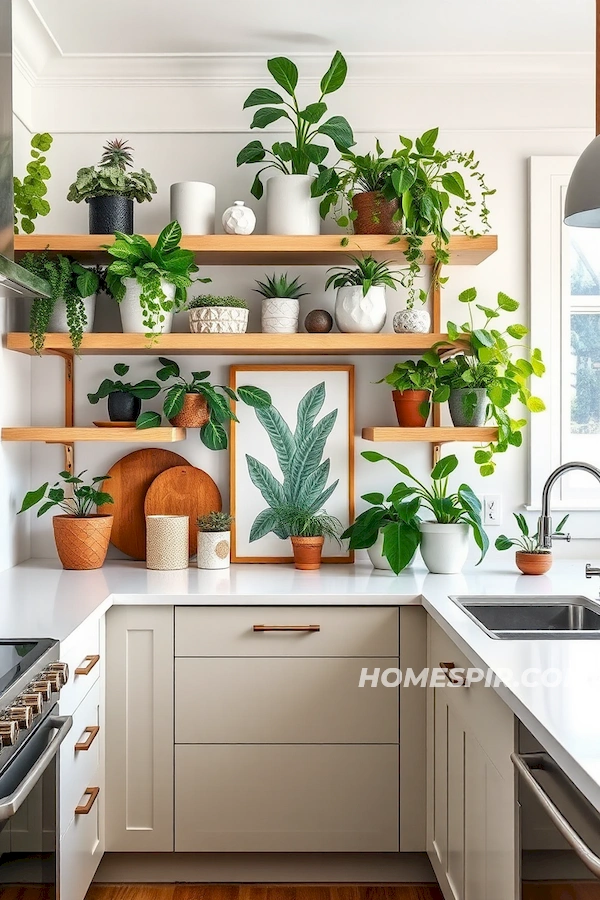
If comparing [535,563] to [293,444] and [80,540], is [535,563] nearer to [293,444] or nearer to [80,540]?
[293,444]

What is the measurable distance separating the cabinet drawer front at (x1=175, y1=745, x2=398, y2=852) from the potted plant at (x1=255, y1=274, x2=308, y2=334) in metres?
1.23

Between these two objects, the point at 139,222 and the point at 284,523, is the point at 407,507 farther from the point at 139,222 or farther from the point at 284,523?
the point at 139,222

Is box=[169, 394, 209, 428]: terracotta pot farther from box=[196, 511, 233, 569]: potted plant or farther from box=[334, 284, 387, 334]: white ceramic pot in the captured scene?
box=[334, 284, 387, 334]: white ceramic pot

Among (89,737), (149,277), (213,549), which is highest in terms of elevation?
(149,277)

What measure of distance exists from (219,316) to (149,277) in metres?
0.24

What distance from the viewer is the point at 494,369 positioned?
2.63 meters

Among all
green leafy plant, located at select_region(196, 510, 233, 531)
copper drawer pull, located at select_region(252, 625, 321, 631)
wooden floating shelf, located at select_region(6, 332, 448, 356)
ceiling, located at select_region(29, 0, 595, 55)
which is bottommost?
copper drawer pull, located at select_region(252, 625, 321, 631)

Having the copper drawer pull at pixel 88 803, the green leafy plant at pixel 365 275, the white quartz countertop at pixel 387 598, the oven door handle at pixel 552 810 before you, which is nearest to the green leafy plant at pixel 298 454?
the white quartz countertop at pixel 387 598

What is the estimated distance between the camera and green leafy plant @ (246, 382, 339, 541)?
Result: 2896 mm

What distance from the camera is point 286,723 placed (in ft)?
7.68

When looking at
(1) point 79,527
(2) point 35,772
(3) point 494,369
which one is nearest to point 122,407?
(1) point 79,527

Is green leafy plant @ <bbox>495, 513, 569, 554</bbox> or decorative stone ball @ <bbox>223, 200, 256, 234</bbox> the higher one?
decorative stone ball @ <bbox>223, 200, 256, 234</bbox>

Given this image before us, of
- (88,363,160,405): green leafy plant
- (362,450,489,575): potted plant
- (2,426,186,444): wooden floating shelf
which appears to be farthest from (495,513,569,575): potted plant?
(88,363,160,405): green leafy plant

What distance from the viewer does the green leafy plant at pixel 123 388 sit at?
280 centimetres
